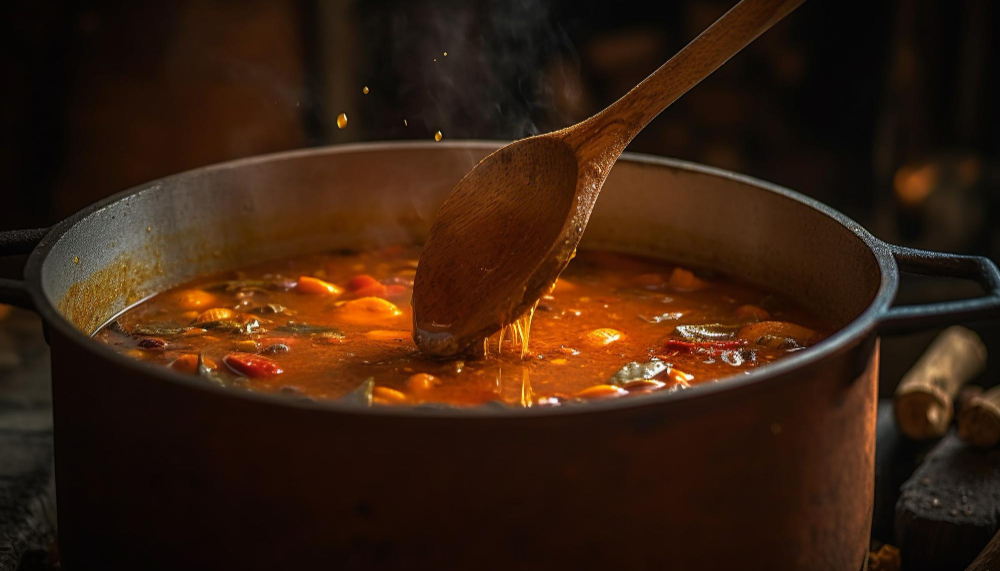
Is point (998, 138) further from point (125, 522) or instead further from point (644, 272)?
point (125, 522)

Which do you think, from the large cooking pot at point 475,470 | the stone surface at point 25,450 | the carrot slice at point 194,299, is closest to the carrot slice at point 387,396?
the large cooking pot at point 475,470

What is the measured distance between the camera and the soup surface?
2105 millimetres

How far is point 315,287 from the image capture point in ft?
8.87

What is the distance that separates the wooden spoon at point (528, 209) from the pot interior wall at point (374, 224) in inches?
20.5

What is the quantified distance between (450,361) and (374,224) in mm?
992

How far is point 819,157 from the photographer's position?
464cm

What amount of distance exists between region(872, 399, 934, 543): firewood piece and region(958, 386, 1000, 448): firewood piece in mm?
236

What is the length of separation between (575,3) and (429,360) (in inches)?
104

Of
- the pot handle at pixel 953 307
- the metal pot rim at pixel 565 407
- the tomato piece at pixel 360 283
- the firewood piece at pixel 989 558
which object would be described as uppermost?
the pot handle at pixel 953 307

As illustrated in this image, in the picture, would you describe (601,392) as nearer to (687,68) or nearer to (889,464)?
(687,68)

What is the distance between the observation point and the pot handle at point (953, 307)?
1.72 meters

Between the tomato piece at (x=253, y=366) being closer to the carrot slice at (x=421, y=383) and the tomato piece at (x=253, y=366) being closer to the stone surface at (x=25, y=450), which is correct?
the carrot slice at (x=421, y=383)

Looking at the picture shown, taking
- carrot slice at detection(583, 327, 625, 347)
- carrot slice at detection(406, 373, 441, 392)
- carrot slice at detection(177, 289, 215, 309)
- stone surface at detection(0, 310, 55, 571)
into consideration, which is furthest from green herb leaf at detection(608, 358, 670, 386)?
stone surface at detection(0, 310, 55, 571)

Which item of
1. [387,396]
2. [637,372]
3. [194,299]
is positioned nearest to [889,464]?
[637,372]
